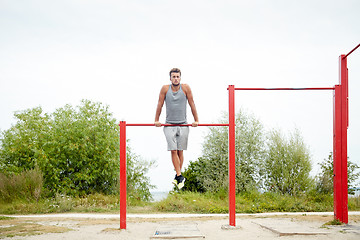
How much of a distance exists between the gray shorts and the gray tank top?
11 centimetres

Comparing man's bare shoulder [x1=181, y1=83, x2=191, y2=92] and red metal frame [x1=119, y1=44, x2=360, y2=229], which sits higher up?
man's bare shoulder [x1=181, y1=83, x2=191, y2=92]

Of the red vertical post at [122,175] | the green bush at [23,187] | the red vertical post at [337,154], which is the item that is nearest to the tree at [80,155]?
the green bush at [23,187]

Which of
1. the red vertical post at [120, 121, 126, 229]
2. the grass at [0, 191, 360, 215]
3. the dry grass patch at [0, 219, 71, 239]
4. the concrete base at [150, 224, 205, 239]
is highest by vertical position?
the red vertical post at [120, 121, 126, 229]

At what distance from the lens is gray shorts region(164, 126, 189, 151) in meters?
5.89

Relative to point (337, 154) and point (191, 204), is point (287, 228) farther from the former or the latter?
point (191, 204)

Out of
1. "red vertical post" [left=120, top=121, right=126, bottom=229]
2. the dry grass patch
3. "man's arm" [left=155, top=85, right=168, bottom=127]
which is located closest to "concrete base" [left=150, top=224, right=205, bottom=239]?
"red vertical post" [left=120, top=121, right=126, bottom=229]

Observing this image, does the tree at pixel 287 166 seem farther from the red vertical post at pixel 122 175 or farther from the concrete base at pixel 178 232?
the red vertical post at pixel 122 175

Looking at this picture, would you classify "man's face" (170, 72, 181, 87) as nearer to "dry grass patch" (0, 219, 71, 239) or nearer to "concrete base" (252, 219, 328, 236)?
"concrete base" (252, 219, 328, 236)

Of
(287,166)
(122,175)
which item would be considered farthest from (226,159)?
(122,175)

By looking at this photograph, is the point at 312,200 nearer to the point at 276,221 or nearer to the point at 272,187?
the point at 272,187

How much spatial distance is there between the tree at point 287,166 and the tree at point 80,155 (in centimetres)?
327

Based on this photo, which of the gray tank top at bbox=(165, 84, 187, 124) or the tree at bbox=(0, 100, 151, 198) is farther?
the tree at bbox=(0, 100, 151, 198)

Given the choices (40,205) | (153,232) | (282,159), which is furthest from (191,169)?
(153,232)

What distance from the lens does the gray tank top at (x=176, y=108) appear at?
592 cm
